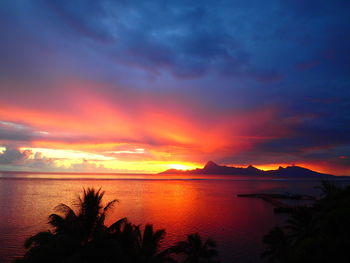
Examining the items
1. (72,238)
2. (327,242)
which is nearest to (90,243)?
(72,238)

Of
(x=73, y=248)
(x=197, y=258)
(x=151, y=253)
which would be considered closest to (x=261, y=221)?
(x=197, y=258)

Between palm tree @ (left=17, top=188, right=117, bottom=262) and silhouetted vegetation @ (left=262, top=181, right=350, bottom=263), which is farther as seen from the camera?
palm tree @ (left=17, top=188, right=117, bottom=262)

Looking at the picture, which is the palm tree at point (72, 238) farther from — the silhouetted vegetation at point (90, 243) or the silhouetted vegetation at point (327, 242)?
the silhouetted vegetation at point (327, 242)

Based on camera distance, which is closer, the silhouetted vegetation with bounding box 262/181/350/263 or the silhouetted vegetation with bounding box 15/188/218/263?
the silhouetted vegetation with bounding box 262/181/350/263

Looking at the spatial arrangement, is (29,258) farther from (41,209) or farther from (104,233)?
(41,209)

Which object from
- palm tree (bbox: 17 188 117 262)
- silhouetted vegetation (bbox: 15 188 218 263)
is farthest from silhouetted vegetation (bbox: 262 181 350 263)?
palm tree (bbox: 17 188 117 262)

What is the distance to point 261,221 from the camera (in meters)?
60.9

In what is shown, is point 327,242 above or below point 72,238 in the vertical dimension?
above

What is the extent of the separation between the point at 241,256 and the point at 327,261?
24434 mm

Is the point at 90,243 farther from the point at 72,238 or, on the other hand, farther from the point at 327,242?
the point at 327,242

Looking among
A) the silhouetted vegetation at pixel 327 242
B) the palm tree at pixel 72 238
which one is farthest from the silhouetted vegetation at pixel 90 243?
the silhouetted vegetation at pixel 327 242

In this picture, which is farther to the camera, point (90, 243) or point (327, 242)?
point (90, 243)

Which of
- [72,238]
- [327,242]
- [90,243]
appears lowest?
[90,243]

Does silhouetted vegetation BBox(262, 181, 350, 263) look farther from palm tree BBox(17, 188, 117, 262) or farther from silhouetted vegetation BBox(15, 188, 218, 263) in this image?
palm tree BBox(17, 188, 117, 262)
